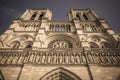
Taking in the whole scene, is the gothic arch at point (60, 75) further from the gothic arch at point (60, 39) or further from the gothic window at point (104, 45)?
the gothic window at point (104, 45)

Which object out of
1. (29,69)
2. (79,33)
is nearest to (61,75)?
(29,69)

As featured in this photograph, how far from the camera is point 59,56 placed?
11930mm

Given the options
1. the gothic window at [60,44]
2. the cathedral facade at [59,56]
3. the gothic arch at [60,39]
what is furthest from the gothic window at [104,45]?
the gothic window at [60,44]

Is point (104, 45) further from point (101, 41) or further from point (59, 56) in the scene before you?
point (59, 56)

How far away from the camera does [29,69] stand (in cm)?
1006

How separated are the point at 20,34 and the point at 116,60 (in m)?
12.7

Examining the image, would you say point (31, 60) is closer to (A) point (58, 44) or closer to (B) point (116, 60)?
(A) point (58, 44)

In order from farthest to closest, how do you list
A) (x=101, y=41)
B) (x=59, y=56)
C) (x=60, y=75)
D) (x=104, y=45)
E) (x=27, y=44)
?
(x=101, y=41), (x=27, y=44), (x=104, y=45), (x=59, y=56), (x=60, y=75)

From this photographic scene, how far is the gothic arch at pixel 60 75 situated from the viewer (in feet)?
32.3

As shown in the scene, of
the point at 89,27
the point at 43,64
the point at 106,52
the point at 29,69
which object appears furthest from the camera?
the point at 89,27

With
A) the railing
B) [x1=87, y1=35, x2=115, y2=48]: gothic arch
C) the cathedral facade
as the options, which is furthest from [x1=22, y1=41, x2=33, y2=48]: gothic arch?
[x1=87, y1=35, x2=115, y2=48]: gothic arch

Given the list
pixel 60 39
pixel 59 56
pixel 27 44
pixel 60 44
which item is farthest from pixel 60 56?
pixel 27 44

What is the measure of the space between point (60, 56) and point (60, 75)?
2.19 metres

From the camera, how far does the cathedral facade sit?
1000 cm
